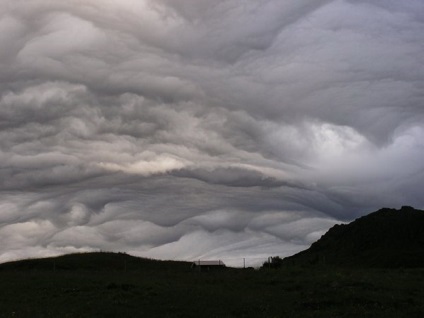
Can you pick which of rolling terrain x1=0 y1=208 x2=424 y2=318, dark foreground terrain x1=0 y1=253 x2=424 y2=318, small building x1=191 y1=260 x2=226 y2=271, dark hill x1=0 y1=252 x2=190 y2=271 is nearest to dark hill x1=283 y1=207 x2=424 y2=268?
small building x1=191 y1=260 x2=226 y2=271

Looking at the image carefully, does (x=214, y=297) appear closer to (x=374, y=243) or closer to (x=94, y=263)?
(x=94, y=263)

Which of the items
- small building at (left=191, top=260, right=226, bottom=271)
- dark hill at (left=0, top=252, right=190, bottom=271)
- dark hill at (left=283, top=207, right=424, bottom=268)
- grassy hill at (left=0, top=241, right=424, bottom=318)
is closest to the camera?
grassy hill at (left=0, top=241, right=424, bottom=318)

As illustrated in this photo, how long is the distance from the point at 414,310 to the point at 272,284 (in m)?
17.0

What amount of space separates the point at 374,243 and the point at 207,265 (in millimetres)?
49342

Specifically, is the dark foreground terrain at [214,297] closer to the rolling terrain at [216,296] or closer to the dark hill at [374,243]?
the rolling terrain at [216,296]

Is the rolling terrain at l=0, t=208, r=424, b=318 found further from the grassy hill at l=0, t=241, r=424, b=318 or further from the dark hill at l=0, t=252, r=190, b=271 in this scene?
the dark hill at l=0, t=252, r=190, b=271

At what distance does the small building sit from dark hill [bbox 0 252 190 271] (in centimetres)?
264

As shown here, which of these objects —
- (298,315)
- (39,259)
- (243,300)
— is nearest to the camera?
(298,315)

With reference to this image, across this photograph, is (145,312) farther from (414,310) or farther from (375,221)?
(375,221)

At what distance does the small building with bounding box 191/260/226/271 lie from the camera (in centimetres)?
8768

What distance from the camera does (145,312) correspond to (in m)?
36.4

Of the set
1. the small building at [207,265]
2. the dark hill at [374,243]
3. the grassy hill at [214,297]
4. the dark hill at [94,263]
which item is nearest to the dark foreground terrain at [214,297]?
the grassy hill at [214,297]

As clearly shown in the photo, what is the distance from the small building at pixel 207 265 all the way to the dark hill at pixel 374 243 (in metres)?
23.4

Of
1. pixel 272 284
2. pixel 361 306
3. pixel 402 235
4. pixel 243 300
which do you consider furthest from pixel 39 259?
pixel 402 235
